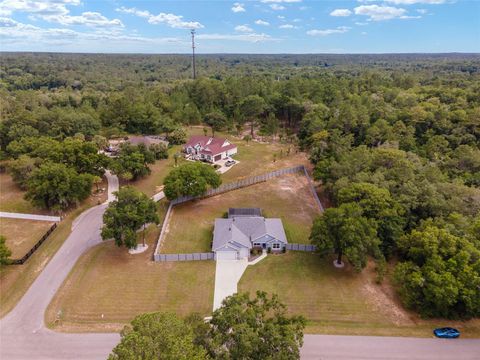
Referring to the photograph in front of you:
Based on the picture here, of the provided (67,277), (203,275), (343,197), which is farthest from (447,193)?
(67,277)

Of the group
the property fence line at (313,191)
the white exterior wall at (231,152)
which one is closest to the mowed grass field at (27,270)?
the white exterior wall at (231,152)

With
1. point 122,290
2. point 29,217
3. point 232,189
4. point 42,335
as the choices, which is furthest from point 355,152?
point 29,217

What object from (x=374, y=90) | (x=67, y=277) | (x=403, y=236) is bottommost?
(x=67, y=277)

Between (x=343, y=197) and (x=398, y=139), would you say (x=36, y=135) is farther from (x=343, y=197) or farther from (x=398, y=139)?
(x=398, y=139)

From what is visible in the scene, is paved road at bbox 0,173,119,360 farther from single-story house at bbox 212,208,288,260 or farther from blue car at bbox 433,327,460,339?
blue car at bbox 433,327,460,339

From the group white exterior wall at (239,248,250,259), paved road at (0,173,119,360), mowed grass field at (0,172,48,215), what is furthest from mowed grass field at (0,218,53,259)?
white exterior wall at (239,248,250,259)

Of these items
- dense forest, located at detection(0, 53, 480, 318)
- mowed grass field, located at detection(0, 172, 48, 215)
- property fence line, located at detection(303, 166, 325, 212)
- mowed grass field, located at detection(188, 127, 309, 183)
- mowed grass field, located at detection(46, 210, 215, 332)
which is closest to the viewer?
mowed grass field, located at detection(46, 210, 215, 332)

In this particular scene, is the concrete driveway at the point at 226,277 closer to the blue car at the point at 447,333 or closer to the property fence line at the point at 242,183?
the property fence line at the point at 242,183

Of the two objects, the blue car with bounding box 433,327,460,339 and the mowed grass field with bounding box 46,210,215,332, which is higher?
the blue car with bounding box 433,327,460,339
